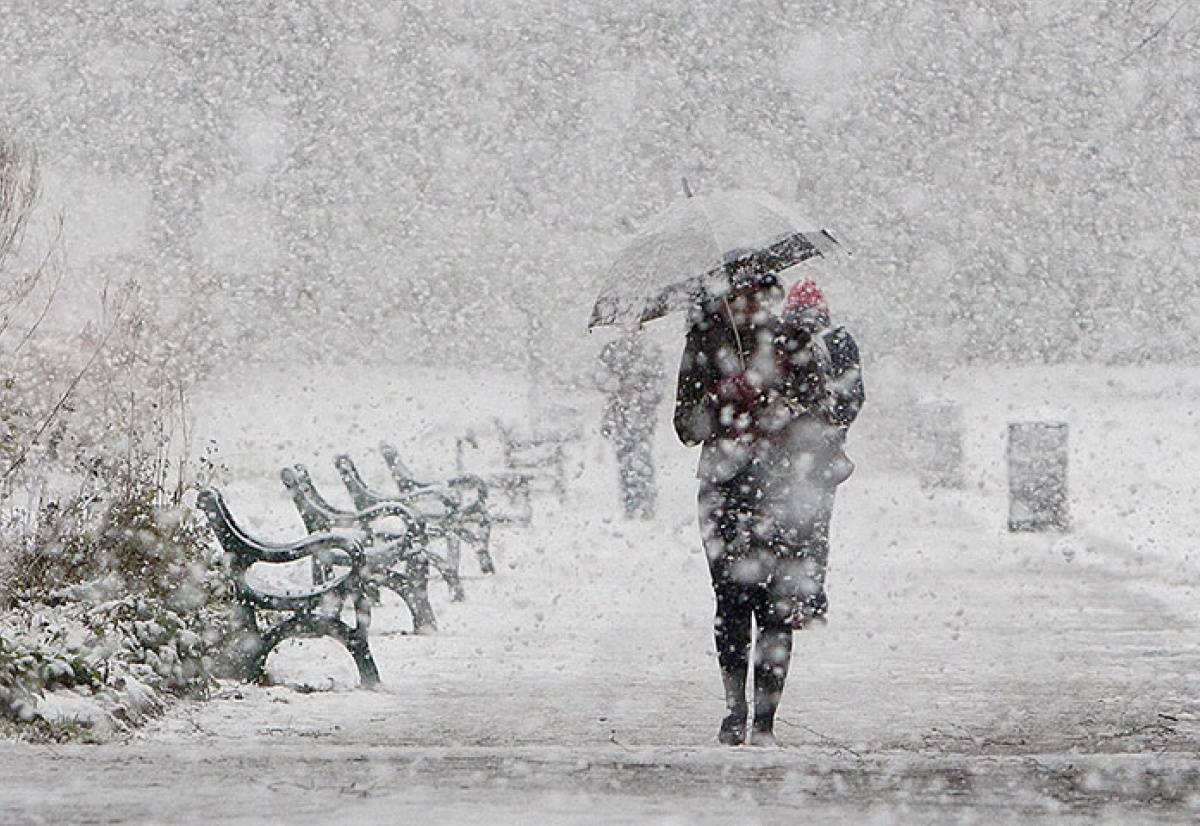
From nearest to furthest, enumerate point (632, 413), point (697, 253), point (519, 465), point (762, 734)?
point (762, 734), point (697, 253), point (632, 413), point (519, 465)

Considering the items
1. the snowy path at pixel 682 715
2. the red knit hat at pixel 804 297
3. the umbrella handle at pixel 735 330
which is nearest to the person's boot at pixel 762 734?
the snowy path at pixel 682 715

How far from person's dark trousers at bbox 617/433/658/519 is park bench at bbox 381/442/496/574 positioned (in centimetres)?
474

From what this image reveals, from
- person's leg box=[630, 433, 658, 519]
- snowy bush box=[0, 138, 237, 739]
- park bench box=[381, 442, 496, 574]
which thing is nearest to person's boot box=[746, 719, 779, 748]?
snowy bush box=[0, 138, 237, 739]

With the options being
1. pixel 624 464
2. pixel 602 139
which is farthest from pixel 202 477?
pixel 602 139

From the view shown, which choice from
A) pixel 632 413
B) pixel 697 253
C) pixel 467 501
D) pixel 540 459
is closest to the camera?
pixel 697 253

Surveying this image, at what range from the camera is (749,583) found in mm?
6398

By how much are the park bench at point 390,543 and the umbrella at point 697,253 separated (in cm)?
238

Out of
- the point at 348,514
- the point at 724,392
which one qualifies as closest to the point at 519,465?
the point at 348,514

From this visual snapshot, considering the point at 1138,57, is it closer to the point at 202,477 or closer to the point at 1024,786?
the point at 202,477

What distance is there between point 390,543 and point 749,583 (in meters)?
3.58

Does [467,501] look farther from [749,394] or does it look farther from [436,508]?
[749,394]

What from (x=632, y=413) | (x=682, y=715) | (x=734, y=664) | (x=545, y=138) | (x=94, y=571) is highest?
(x=545, y=138)

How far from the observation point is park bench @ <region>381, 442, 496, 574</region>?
41.9ft

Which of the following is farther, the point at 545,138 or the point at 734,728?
the point at 545,138
